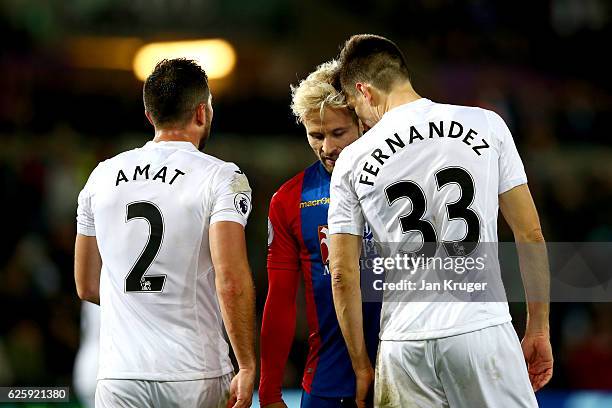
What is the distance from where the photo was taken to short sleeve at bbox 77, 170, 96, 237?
4.34 meters

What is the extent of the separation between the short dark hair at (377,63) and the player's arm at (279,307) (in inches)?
31.9

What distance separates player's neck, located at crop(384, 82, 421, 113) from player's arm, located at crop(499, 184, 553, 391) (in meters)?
0.59

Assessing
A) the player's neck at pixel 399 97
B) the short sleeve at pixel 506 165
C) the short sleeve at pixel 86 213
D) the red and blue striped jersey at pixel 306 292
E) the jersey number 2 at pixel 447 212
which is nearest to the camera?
the jersey number 2 at pixel 447 212

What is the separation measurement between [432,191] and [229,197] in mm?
864

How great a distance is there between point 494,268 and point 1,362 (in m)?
7.38

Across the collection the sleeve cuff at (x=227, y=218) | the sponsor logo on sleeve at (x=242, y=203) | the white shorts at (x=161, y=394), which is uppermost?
the sponsor logo on sleeve at (x=242, y=203)

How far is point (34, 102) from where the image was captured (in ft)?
44.3

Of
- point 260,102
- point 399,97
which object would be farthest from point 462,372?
point 260,102

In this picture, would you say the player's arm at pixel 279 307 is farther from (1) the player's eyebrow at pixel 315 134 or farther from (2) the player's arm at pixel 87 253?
(2) the player's arm at pixel 87 253

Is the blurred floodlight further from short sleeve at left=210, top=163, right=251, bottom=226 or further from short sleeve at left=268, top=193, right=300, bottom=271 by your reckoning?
short sleeve at left=210, top=163, right=251, bottom=226

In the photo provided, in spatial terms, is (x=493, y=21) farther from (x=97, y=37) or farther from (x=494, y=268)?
(x=494, y=268)

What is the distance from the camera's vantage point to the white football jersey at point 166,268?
4055mm

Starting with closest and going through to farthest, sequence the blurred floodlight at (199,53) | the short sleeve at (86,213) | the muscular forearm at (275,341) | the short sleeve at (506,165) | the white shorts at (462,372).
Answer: the white shorts at (462,372), the short sleeve at (506,165), the short sleeve at (86,213), the muscular forearm at (275,341), the blurred floodlight at (199,53)

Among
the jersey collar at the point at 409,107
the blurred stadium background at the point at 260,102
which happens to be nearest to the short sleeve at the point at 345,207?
the jersey collar at the point at 409,107
